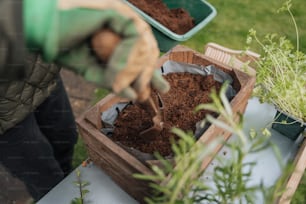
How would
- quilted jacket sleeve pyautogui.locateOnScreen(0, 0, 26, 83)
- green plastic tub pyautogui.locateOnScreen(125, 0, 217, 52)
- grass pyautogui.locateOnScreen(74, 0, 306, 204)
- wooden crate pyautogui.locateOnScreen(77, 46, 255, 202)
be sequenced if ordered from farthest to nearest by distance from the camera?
grass pyautogui.locateOnScreen(74, 0, 306, 204)
green plastic tub pyautogui.locateOnScreen(125, 0, 217, 52)
wooden crate pyautogui.locateOnScreen(77, 46, 255, 202)
quilted jacket sleeve pyautogui.locateOnScreen(0, 0, 26, 83)

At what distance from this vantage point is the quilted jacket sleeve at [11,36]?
2.01ft

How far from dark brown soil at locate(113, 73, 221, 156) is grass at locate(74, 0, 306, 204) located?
1.43m

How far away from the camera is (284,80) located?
3.78 ft

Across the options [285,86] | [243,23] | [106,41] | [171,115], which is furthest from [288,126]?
[243,23]

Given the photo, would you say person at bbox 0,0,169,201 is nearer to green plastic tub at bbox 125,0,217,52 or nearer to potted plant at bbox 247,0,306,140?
potted plant at bbox 247,0,306,140

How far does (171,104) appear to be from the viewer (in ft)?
3.41

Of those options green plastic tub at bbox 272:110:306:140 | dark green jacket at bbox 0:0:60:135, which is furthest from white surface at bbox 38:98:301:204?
dark green jacket at bbox 0:0:60:135

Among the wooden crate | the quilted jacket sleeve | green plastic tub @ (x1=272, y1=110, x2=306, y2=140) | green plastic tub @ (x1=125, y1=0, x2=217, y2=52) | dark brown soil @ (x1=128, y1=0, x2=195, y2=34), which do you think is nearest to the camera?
the quilted jacket sleeve

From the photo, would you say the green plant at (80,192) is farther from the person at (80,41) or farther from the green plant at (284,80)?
the green plant at (284,80)

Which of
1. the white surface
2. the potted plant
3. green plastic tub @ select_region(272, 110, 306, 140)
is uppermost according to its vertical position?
the potted plant

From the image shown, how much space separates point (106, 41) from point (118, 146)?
34 cm

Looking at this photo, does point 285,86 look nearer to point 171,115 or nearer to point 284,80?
point 284,80

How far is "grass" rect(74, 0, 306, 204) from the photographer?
2551mm

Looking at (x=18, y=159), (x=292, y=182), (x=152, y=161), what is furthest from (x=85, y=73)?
(x=18, y=159)
